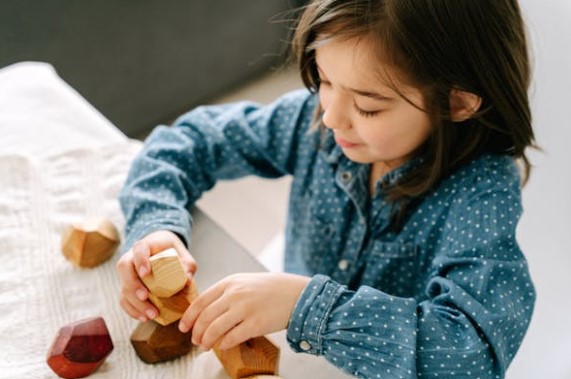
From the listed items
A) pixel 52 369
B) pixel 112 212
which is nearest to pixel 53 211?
pixel 112 212

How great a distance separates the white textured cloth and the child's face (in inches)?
10.4

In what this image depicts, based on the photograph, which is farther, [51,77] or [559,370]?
[51,77]

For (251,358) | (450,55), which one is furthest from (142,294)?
(450,55)

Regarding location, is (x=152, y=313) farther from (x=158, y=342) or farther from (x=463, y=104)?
(x=463, y=104)

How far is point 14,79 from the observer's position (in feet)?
2.83

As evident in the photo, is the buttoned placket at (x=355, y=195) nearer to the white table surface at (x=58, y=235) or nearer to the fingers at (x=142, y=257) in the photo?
the white table surface at (x=58, y=235)

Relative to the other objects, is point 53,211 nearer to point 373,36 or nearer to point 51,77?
point 51,77

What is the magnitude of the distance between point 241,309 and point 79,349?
0.46 ft

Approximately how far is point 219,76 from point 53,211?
1223 mm

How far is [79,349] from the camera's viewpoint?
0.56m

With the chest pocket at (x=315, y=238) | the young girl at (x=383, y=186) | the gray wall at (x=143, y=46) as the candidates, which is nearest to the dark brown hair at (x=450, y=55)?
the young girl at (x=383, y=186)

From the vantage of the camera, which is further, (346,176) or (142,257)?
(346,176)

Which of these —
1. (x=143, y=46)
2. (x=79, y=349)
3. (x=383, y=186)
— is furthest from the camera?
(x=143, y=46)

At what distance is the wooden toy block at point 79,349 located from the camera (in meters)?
0.56
